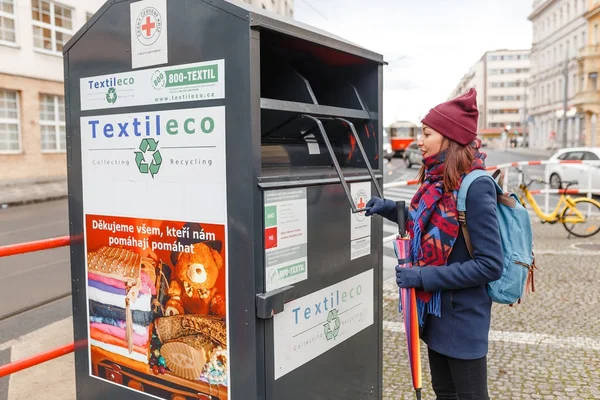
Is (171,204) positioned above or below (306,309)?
above

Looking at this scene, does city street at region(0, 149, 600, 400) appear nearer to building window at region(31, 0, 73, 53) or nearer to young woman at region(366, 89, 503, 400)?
young woman at region(366, 89, 503, 400)

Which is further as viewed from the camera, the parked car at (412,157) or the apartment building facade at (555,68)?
the apartment building facade at (555,68)

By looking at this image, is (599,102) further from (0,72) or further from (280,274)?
(280,274)

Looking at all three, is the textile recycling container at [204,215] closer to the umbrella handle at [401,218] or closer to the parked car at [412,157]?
the umbrella handle at [401,218]

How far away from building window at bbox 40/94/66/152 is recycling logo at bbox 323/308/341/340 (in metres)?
22.1

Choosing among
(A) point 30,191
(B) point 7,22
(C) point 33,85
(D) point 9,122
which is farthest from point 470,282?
(C) point 33,85

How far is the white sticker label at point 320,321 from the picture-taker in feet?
8.24

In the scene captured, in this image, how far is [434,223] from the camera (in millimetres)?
2383

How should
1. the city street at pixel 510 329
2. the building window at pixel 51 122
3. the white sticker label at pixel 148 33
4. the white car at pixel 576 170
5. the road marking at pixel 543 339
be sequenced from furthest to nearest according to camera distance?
the building window at pixel 51 122 < the white car at pixel 576 170 < the road marking at pixel 543 339 < the city street at pixel 510 329 < the white sticker label at pixel 148 33

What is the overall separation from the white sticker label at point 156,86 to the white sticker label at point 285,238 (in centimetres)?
51

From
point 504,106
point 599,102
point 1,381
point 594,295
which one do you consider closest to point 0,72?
point 1,381

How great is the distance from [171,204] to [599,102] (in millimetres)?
63726

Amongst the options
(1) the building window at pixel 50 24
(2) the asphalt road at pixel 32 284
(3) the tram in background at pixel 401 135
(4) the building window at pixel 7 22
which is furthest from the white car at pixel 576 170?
(3) the tram in background at pixel 401 135

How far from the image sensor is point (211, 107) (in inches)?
91.0
